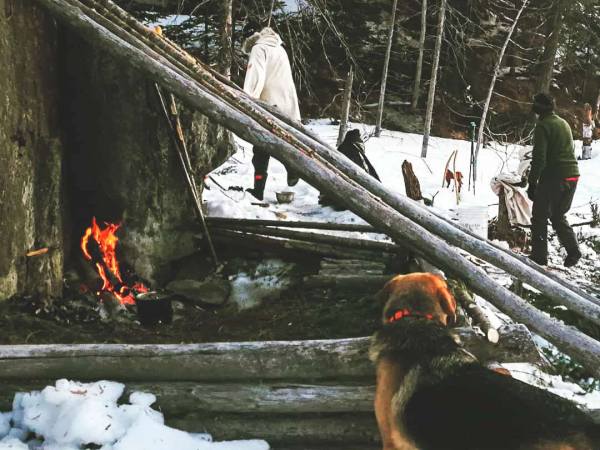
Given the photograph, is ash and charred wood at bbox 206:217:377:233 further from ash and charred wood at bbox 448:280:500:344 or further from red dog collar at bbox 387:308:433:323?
red dog collar at bbox 387:308:433:323

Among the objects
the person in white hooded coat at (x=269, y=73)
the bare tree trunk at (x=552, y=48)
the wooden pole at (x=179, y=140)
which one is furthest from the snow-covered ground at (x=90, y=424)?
the bare tree trunk at (x=552, y=48)

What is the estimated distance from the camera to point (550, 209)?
27.1ft

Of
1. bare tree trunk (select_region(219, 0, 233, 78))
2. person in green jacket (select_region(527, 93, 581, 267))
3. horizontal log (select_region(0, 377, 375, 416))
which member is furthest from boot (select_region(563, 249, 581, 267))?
bare tree trunk (select_region(219, 0, 233, 78))

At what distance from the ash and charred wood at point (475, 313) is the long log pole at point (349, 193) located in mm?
200

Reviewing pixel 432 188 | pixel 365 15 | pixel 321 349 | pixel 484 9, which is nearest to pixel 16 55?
pixel 321 349

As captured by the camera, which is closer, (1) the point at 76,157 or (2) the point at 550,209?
(1) the point at 76,157

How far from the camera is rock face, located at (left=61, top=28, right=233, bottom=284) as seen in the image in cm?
564

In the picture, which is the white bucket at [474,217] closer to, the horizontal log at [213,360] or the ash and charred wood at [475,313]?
the ash and charred wood at [475,313]

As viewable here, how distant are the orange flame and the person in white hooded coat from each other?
3.54 metres

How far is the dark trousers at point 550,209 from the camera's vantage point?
8.10 m

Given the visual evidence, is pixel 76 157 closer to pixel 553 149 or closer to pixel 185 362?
pixel 185 362

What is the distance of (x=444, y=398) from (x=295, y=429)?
1.22m

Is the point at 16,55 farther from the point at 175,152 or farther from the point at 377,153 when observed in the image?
the point at 377,153

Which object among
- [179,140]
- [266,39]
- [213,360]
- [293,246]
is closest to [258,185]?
[266,39]
